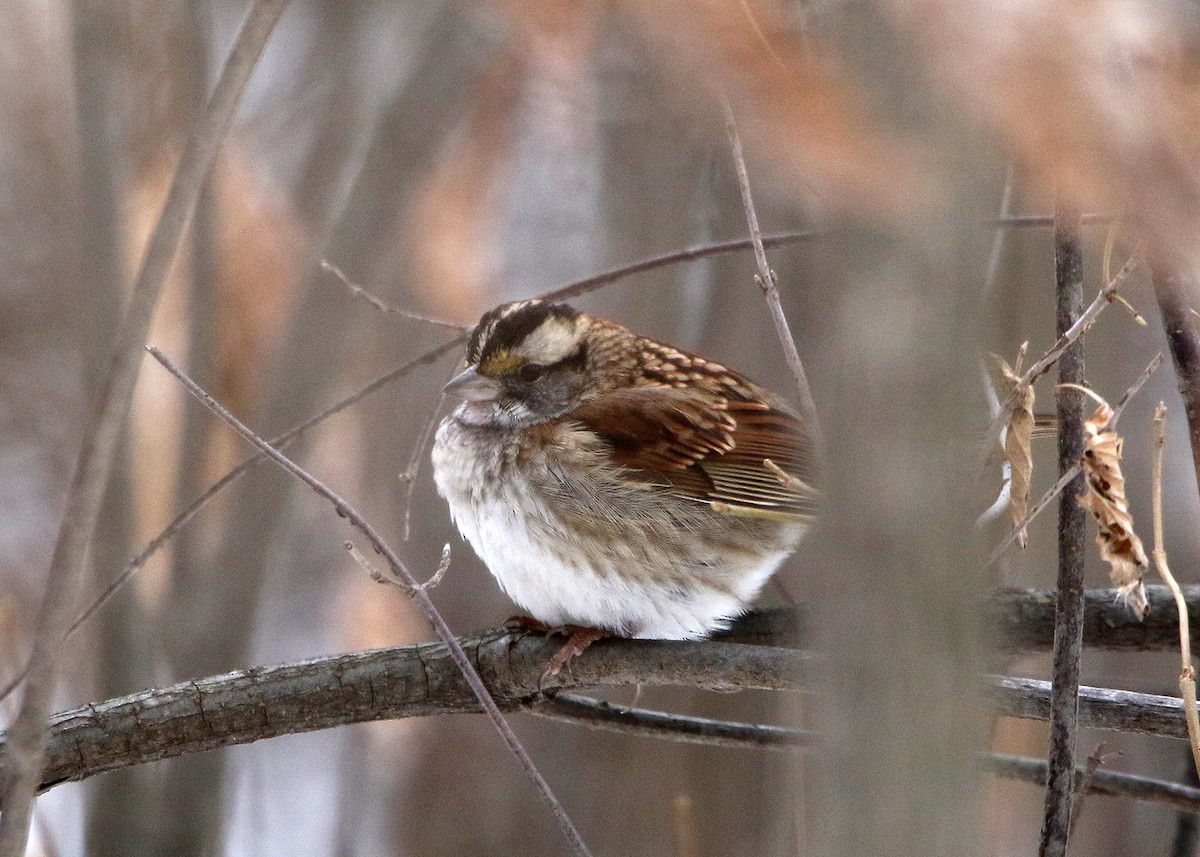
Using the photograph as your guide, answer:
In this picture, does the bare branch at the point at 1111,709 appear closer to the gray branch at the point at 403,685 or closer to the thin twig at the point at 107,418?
the gray branch at the point at 403,685

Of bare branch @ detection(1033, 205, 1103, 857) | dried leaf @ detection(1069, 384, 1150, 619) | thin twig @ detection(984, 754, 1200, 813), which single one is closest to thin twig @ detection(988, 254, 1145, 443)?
bare branch @ detection(1033, 205, 1103, 857)

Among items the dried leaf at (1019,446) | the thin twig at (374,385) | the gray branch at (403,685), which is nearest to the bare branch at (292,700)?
the gray branch at (403,685)

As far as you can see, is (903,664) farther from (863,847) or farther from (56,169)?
(56,169)

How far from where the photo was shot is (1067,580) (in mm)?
1972

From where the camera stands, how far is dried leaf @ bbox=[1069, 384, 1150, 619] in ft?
6.62

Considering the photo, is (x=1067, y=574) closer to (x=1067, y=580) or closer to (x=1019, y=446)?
(x=1067, y=580)

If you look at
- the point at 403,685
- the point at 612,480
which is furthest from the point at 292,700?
the point at 612,480

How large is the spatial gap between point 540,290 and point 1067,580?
15.5 feet

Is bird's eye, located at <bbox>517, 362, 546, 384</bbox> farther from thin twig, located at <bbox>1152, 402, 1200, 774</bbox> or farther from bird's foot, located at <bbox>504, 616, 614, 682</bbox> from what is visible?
thin twig, located at <bbox>1152, 402, 1200, 774</bbox>

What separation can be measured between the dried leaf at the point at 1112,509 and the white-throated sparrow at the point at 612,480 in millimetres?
1026

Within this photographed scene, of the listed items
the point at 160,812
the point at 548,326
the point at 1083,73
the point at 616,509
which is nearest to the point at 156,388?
the point at 160,812

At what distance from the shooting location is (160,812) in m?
3.74

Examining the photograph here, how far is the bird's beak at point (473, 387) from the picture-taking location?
3.38 meters

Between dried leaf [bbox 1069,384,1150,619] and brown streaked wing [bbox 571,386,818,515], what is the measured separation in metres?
1.17
